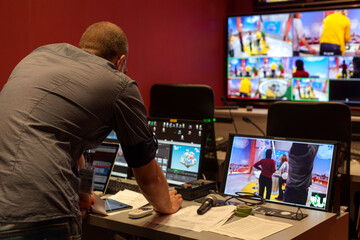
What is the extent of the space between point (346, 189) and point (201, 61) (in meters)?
2.73

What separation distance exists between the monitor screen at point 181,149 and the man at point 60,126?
66 centimetres

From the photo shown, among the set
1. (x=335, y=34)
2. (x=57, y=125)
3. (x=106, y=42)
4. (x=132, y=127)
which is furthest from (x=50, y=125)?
(x=335, y=34)

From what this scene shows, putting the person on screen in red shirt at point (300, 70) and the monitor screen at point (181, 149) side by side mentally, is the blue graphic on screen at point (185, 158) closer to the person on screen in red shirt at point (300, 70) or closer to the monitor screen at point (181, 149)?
the monitor screen at point (181, 149)

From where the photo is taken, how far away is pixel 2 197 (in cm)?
151

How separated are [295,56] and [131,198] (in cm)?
320

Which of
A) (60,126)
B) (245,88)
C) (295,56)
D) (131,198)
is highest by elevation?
Result: (295,56)

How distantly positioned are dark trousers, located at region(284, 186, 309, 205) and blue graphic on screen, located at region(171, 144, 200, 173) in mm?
495

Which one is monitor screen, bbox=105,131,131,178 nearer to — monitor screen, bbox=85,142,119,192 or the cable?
monitor screen, bbox=85,142,119,192

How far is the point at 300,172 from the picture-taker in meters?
2.23

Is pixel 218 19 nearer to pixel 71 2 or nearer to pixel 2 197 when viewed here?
pixel 71 2

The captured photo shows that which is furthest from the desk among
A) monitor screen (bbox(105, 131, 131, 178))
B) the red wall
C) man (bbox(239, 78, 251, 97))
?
man (bbox(239, 78, 251, 97))

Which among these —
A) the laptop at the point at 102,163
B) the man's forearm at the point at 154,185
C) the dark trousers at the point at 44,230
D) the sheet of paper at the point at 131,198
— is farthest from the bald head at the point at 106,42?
the laptop at the point at 102,163

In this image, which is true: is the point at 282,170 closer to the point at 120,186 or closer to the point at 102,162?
the point at 120,186

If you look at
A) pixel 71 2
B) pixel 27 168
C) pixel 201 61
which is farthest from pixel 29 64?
pixel 201 61
